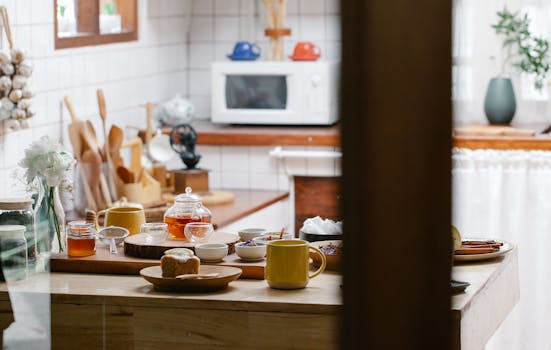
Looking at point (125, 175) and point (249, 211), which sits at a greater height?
point (125, 175)

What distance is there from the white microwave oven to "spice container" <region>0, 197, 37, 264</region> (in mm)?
2125

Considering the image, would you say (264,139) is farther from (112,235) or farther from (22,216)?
(22,216)

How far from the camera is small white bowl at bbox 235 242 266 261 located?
2287 mm

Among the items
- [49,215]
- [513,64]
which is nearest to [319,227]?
[49,215]

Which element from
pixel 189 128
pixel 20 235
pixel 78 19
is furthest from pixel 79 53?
pixel 20 235

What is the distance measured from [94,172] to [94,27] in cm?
80

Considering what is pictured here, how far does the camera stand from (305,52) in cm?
436

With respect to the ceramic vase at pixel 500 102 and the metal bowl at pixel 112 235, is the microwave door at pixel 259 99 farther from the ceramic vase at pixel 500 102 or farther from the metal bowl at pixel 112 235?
the metal bowl at pixel 112 235

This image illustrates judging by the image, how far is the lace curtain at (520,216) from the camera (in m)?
3.89

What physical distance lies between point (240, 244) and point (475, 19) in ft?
8.47

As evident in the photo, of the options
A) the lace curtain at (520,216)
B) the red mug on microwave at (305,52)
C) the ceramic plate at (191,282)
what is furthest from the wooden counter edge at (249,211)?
the ceramic plate at (191,282)

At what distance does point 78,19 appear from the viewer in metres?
3.83

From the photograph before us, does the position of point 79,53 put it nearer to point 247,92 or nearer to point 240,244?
point 247,92

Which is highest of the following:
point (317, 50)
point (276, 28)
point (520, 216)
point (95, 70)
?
point (276, 28)
